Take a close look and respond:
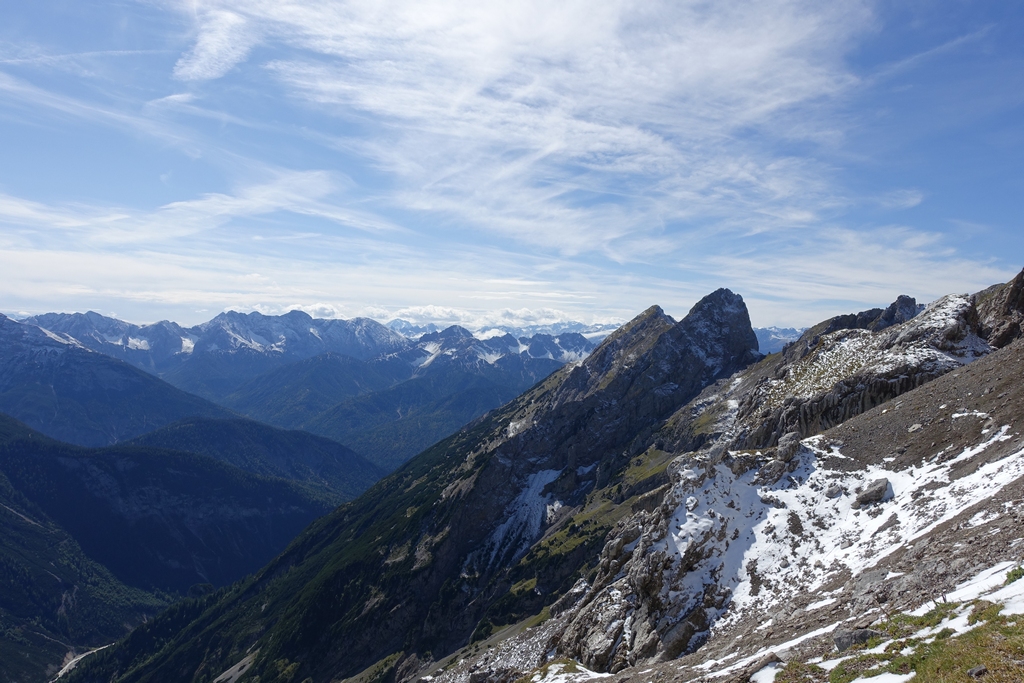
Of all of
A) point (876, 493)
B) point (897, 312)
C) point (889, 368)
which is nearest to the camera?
point (876, 493)

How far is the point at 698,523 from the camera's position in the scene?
1865 inches

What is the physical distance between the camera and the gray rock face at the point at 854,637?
2331 centimetres

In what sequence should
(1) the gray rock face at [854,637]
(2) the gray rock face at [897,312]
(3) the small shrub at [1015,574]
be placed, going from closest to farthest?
(3) the small shrub at [1015,574]
(1) the gray rock face at [854,637]
(2) the gray rock face at [897,312]

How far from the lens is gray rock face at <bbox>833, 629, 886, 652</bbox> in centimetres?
2331

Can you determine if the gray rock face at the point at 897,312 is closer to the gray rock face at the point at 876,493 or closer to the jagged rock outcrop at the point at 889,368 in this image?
the jagged rock outcrop at the point at 889,368

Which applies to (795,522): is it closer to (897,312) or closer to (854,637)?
(854,637)

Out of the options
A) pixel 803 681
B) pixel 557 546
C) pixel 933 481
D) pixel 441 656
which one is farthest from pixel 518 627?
pixel 803 681

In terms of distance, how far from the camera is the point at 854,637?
23.5m

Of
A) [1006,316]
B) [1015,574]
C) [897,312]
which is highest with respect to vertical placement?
[897,312]

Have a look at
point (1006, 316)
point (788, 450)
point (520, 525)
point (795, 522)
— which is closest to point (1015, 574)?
point (795, 522)

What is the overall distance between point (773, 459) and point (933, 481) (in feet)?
40.8

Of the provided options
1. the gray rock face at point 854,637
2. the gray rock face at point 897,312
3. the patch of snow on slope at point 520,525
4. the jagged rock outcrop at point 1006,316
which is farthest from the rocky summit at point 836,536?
the patch of snow on slope at point 520,525

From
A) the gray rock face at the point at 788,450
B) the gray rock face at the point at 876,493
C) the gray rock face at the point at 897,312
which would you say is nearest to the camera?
the gray rock face at the point at 876,493

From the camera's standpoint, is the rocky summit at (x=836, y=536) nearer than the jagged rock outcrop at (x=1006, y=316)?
Yes
